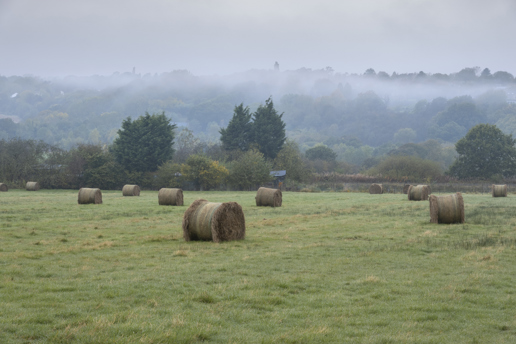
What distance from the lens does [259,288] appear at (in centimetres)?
862

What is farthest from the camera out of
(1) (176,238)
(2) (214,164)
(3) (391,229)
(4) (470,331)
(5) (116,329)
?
(2) (214,164)

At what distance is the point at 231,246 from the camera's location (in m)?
14.0

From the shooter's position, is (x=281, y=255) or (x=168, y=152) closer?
(x=281, y=255)

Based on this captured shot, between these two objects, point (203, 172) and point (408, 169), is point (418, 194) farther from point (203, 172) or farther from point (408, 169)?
point (408, 169)

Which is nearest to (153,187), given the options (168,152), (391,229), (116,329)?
A: (168,152)

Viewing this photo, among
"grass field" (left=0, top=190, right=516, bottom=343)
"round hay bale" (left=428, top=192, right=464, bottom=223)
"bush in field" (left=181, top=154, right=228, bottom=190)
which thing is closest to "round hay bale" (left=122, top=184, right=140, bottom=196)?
"bush in field" (left=181, top=154, right=228, bottom=190)

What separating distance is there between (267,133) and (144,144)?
1095 inches

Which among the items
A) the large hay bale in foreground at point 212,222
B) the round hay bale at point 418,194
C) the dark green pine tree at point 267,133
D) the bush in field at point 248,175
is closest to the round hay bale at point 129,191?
the bush in field at point 248,175

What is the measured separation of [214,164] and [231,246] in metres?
50.1

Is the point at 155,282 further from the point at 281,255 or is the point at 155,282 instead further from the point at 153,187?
the point at 153,187

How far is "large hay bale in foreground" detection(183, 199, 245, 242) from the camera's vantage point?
48.5ft

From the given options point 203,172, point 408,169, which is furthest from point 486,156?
point 203,172

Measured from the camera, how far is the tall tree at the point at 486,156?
84.7 m

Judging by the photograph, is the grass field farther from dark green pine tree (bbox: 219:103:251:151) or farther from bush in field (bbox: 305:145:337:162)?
bush in field (bbox: 305:145:337:162)
